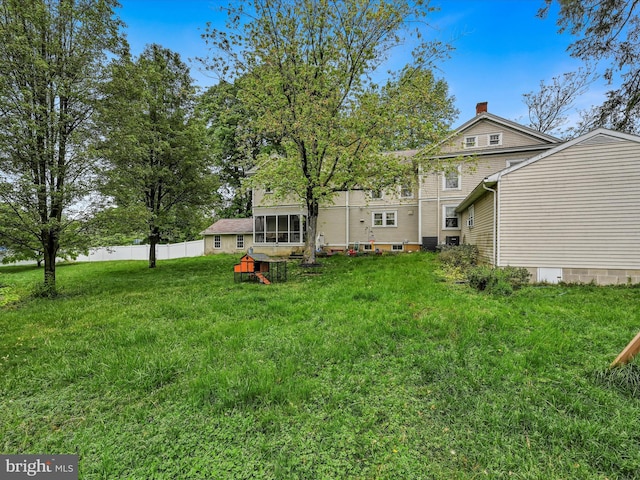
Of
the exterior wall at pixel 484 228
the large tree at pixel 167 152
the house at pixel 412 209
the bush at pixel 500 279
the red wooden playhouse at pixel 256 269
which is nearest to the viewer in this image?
the bush at pixel 500 279

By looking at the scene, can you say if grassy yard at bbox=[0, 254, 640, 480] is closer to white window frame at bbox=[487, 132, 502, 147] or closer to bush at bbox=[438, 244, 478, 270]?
bush at bbox=[438, 244, 478, 270]

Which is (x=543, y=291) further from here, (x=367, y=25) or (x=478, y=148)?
(x=478, y=148)

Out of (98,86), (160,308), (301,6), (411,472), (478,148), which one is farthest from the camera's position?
(478,148)

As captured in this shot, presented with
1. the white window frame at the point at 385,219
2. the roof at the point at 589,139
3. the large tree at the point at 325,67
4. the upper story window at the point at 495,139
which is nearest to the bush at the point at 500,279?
the roof at the point at 589,139

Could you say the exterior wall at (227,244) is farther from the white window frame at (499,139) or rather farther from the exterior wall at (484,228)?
the white window frame at (499,139)

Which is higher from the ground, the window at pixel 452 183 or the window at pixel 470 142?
the window at pixel 470 142

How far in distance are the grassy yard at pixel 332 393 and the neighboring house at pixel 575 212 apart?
107 inches

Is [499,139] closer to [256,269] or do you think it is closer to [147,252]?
[256,269]

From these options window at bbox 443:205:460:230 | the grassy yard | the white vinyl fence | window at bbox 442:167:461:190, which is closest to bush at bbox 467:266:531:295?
the grassy yard

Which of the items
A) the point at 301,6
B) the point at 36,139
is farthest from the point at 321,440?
the point at 301,6

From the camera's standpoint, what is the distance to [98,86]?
8203mm

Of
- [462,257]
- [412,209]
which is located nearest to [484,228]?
[462,257]

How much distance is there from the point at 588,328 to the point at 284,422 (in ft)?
15.8

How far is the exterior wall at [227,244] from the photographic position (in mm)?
20656
